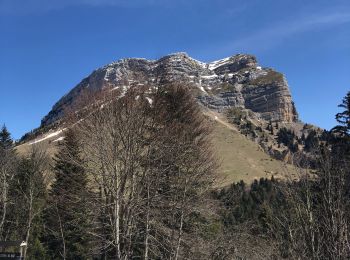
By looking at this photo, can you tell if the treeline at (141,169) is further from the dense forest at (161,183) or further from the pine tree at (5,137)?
the pine tree at (5,137)

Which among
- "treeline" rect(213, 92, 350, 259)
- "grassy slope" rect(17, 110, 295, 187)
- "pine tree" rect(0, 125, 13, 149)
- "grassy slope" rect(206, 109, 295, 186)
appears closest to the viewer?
"treeline" rect(213, 92, 350, 259)

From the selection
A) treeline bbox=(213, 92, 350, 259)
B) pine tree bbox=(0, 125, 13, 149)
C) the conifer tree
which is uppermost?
pine tree bbox=(0, 125, 13, 149)

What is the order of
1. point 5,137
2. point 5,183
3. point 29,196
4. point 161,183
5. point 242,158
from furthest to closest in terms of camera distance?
point 242,158 → point 5,137 → point 29,196 → point 5,183 → point 161,183

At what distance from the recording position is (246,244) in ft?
62.4

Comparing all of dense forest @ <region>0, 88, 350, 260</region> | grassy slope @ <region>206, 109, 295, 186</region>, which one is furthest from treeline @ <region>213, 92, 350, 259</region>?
grassy slope @ <region>206, 109, 295, 186</region>

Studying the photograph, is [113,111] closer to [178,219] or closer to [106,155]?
[106,155]

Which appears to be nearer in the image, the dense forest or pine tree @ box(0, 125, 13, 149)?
the dense forest

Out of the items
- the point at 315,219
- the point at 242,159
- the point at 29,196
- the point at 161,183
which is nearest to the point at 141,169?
the point at 161,183

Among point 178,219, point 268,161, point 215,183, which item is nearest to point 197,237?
point 178,219

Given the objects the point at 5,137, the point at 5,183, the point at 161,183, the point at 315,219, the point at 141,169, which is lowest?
the point at 315,219

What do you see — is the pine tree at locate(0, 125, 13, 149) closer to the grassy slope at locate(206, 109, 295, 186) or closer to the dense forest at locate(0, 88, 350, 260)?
the dense forest at locate(0, 88, 350, 260)

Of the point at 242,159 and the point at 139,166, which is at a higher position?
the point at 242,159

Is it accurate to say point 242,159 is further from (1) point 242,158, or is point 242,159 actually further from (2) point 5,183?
(2) point 5,183

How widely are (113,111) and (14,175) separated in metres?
26.7
